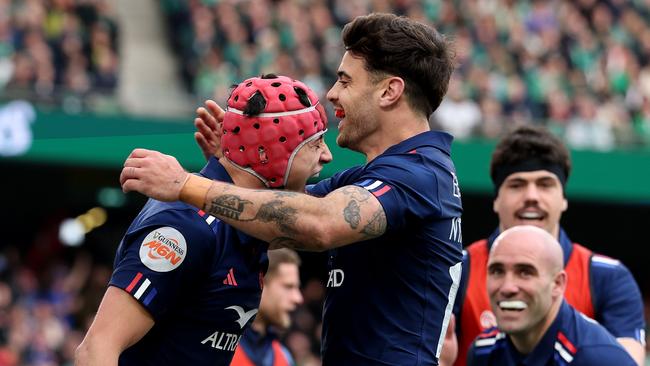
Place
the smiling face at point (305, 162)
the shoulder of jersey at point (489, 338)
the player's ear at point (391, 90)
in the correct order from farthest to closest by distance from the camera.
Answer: the shoulder of jersey at point (489, 338), the player's ear at point (391, 90), the smiling face at point (305, 162)

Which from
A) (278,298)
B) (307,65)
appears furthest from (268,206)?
(307,65)

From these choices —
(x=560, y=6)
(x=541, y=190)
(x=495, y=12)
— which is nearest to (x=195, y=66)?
(x=495, y=12)

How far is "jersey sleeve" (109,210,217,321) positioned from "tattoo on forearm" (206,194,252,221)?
5.8 inches

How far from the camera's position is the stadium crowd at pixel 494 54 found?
679 inches

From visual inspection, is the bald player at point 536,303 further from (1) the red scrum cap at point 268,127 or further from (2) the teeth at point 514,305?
(1) the red scrum cap at point 268,127

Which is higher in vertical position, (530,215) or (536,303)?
(530,215)

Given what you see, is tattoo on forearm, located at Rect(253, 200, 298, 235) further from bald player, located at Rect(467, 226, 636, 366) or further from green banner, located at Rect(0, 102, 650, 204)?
green banner, located at Rect(0, 102, 650, 204)

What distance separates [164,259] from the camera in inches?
170

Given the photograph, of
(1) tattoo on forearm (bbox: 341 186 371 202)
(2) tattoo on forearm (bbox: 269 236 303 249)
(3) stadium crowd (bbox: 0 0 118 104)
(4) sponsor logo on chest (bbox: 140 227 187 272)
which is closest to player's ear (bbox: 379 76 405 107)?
(1) tattoo on forearm (bbox: 341 186 371 202)

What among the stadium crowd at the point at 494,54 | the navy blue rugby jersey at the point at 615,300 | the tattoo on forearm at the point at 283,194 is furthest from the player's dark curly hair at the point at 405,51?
the stadium crowd at the point at 494,54

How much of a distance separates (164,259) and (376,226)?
2.48ft

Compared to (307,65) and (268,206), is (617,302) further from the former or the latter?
(307,65)

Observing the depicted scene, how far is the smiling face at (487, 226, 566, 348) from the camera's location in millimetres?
5684

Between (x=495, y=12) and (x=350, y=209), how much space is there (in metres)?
→ 17.0
